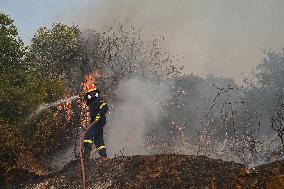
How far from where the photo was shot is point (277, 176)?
4.87 meters

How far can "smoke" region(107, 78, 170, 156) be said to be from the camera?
2439cm

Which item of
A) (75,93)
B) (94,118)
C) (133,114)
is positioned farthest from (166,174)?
(133,114)

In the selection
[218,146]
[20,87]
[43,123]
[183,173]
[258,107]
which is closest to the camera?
[183,173]

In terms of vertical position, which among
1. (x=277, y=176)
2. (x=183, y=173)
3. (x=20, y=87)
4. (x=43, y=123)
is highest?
(x=20, y=87)

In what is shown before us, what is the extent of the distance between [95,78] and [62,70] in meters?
3.18

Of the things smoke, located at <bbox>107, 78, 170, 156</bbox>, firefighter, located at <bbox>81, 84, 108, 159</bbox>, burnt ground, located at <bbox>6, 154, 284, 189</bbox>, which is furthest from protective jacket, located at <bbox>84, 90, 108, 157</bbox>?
smoke, located at <bbox>107, 78, 170, 156</bbox>

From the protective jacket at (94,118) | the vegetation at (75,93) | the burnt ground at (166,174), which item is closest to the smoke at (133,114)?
the vegetation at (75,93)

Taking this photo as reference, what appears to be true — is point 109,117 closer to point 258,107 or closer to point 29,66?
point 29,66

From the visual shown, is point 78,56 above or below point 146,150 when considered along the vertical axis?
above

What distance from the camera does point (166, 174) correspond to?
5.92m

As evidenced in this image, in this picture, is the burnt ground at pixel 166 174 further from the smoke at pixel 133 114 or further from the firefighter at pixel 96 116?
the smoke at pixel 133 114

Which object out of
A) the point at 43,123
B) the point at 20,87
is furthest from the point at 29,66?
the point at 43,123

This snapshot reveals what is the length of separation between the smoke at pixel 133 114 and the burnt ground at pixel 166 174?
15815mm

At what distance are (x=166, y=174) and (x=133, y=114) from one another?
838 inches
